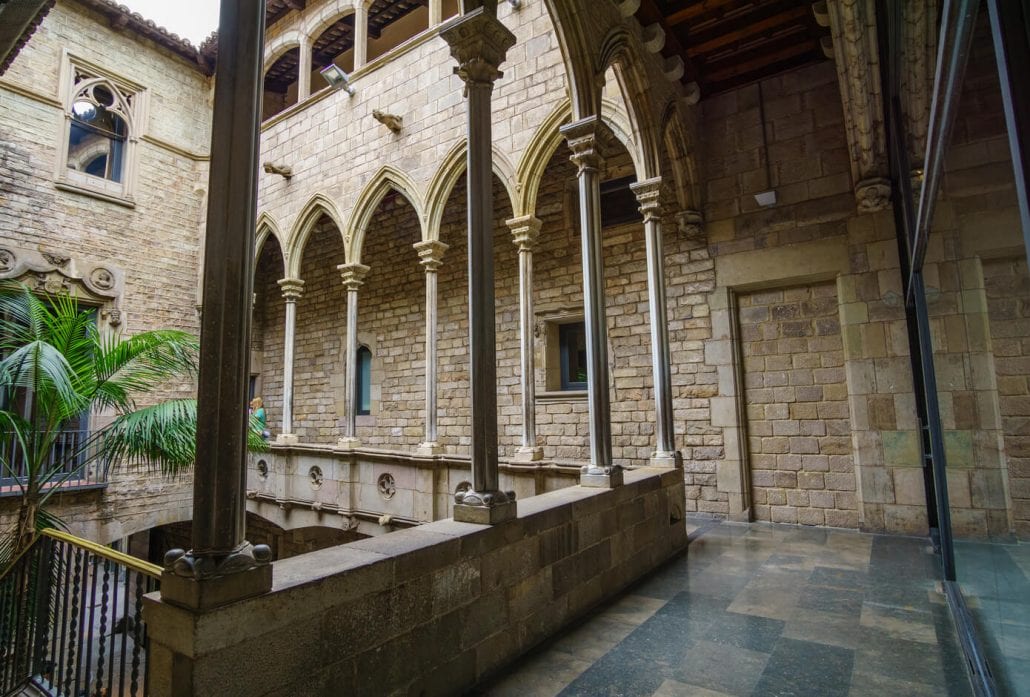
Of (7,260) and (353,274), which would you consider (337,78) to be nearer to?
A: (353,274)

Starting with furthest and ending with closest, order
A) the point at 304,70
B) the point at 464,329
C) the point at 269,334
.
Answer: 1. the point at 269,334
2. the point at 304,70
3. the point at 464,329

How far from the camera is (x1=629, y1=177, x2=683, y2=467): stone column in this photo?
4781 millimetres

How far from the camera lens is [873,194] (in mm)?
5297

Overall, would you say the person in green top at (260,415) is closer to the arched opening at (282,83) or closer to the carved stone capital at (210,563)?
the arched opening at (282,83)

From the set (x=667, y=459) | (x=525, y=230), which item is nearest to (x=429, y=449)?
(x=525, y=230)

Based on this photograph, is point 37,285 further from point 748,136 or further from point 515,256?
point 748,136

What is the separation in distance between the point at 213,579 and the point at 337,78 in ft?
28.1

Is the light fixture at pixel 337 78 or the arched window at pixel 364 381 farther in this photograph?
the arched window at pixel 364 381

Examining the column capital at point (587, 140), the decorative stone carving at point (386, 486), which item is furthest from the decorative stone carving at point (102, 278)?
the column capital at point (587, 140)

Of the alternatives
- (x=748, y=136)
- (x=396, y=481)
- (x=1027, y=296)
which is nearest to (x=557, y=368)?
(x=396, y=481)

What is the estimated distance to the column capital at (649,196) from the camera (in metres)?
5.02

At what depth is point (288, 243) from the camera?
31.1ft

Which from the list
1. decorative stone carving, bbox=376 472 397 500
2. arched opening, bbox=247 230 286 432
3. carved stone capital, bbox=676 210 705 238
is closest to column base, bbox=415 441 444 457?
decorative stone carving, bbox=376 472 397 500

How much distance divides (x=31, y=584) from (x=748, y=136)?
717 cm
